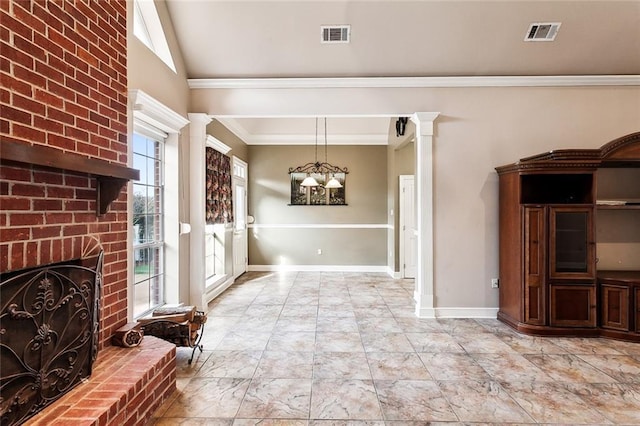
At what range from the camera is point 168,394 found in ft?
7.30

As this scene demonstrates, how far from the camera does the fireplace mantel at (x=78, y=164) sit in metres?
1.33

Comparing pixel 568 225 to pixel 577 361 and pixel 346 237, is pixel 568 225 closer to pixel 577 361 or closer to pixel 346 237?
pixel 577 361

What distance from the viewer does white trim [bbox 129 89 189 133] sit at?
2717 millimetres

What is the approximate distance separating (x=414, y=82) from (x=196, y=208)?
3.30 m

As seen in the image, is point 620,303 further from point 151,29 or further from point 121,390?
point 151,29

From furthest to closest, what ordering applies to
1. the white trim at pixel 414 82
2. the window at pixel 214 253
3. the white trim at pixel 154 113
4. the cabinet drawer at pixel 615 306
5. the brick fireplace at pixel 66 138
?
1. the window at pixel 214 253
2. the white trim at pixel 414 82
3. the cabinet drawer at pixel 615 306
4. the white trim at pixel 154 113
5. the brick fireplace at pixel 66 138

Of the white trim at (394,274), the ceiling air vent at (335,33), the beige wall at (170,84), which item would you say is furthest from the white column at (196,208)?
the white trim at (394,274)

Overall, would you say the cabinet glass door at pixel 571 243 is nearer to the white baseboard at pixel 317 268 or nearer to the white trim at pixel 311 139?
the white baseboard at pixel 317 268

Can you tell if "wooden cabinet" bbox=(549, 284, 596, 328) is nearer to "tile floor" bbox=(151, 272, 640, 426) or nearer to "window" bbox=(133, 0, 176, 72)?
"tile floor" bbox=(151, 272, 640, 426)

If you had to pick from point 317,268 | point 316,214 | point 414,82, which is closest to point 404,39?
point 414,82

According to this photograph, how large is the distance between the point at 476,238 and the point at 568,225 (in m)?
0.95

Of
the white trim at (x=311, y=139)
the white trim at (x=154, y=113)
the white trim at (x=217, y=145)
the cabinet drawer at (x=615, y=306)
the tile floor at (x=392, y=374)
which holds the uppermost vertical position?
the white trim at (x=311, y=139)

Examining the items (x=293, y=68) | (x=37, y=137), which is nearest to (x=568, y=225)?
(x=293, y=68)

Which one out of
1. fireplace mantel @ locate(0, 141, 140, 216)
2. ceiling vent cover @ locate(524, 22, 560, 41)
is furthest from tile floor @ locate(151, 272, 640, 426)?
ceiling vent cover @ locate(524, 22, 560, 41)
